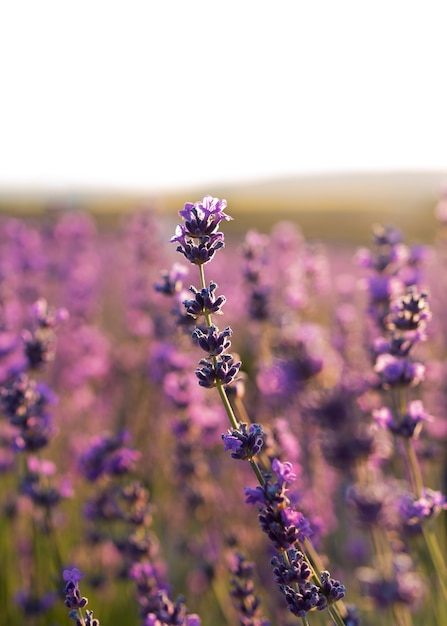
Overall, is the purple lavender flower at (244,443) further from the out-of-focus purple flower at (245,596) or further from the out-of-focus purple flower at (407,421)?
the out-of-focus purple flower at (407,421)

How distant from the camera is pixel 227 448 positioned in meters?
1.57

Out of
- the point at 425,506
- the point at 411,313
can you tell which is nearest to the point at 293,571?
the point at 425,506

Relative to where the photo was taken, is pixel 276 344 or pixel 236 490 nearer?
pixel 276 344

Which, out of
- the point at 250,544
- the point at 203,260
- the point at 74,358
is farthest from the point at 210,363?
the point at 74,358

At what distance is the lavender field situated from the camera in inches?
71.4

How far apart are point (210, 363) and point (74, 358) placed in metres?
4.65

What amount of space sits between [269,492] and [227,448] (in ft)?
0.48

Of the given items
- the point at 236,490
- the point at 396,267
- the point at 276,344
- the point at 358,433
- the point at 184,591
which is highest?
the point at 396,267

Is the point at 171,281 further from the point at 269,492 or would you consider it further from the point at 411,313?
the point at 269,492

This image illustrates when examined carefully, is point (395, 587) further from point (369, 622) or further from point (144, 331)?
point (144, 331)

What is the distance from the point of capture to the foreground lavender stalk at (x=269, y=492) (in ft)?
5.06

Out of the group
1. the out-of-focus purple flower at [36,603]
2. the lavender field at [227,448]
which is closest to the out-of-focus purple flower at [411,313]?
the lavender field at [227,448]

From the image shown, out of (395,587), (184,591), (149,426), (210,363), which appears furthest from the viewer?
(149,426)

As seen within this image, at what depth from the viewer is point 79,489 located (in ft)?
18.0
